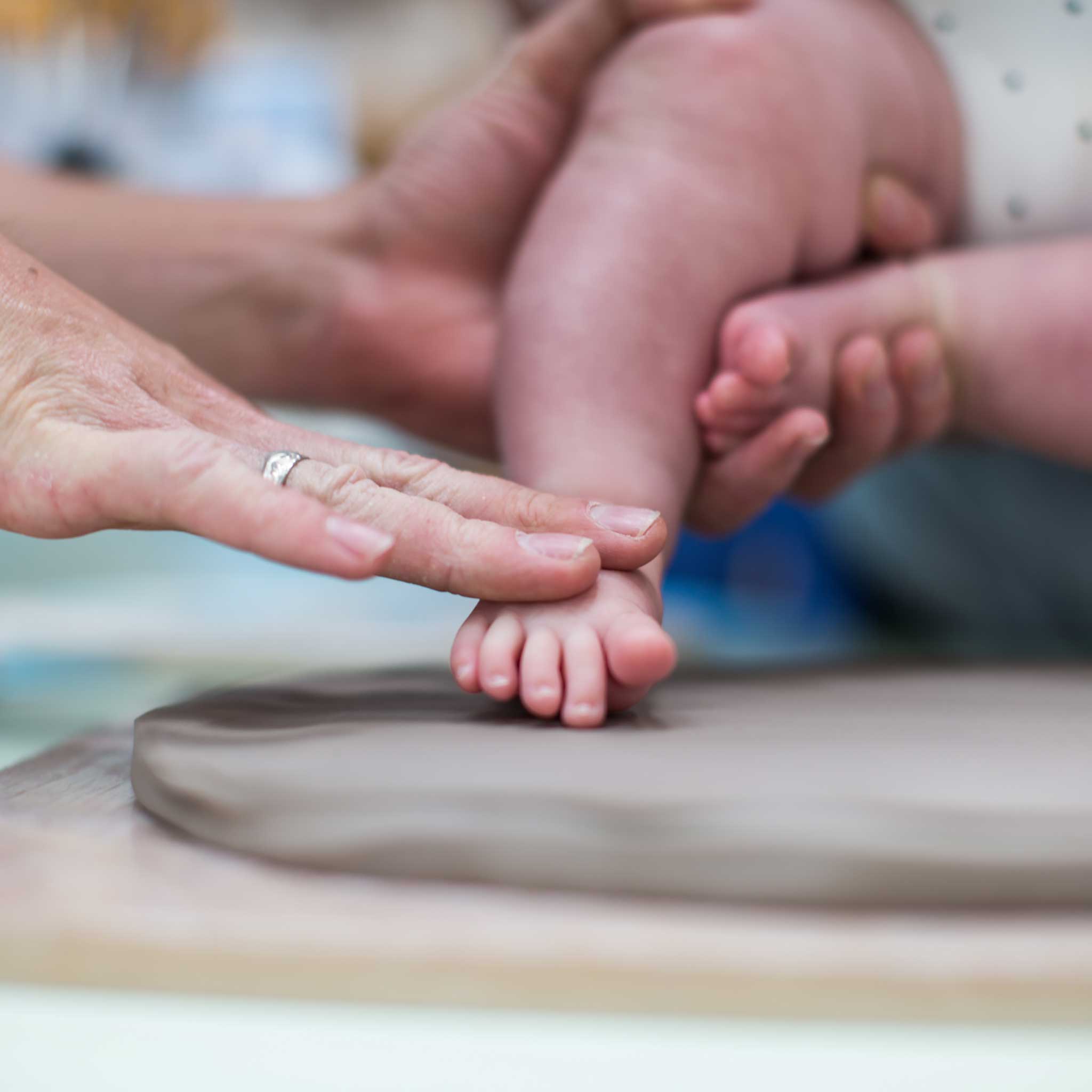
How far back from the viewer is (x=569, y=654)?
45 centimetres

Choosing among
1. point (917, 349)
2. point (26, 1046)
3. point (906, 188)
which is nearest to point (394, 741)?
point (26, 1046)

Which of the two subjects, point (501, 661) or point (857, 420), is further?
point (857, 420)

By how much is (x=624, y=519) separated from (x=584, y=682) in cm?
8

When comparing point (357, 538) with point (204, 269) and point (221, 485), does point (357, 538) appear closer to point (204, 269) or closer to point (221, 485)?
point (221, 485)

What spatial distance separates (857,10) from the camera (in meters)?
0.74

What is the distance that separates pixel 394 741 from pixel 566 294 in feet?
0.97

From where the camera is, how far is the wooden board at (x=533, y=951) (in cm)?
32

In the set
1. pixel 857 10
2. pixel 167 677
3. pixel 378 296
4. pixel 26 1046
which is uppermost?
pixel 857 10

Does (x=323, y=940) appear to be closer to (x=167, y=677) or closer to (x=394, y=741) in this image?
(x=394, y=741)

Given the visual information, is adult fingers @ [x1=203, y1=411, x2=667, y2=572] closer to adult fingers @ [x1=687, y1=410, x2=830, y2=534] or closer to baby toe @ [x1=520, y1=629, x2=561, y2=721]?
baby toe @ [x1=520, y1=629, x2=561, y2=721]

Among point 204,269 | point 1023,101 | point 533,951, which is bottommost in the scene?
point 533,951

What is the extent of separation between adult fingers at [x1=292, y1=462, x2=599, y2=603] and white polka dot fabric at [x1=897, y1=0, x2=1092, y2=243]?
50 cm

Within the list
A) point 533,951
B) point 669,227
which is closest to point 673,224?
point 669,227

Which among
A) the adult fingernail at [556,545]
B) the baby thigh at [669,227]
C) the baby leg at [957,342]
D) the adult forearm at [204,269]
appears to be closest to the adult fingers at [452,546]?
the adult fingernail at [556,545]
